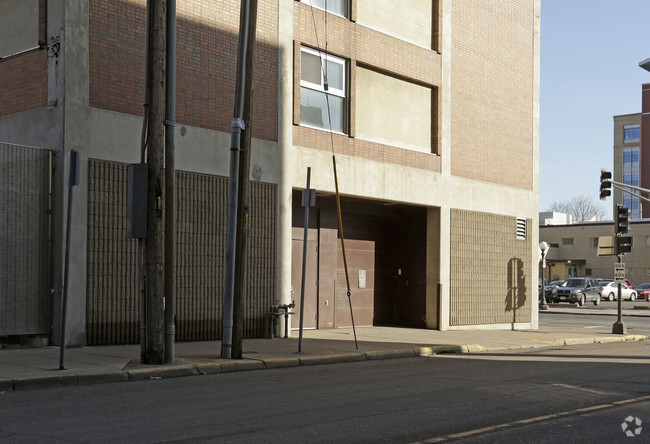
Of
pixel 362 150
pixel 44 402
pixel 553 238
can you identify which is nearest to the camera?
pixel 44 402

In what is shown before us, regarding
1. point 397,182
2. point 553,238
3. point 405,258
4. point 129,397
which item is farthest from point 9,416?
point 553,238

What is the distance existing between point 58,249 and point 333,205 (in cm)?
865

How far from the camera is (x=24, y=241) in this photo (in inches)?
575

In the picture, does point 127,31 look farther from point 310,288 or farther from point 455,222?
point 455,222

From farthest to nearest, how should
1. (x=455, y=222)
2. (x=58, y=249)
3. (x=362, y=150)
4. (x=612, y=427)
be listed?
(x=455, y=222)
(x=362, y=150)
(x=58, y=249)
(x=612, y=427)

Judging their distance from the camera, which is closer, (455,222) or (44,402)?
(44,402)

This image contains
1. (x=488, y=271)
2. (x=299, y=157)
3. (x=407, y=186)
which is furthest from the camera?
(x=488, y=271)

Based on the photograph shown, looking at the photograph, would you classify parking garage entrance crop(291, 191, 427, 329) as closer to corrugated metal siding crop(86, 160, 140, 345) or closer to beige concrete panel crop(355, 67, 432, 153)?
beige concrete panel crop(355, 67, 432, 153)

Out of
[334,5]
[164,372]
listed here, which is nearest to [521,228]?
[334,5]

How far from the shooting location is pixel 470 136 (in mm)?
24016

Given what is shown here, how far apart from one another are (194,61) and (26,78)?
11.0ft

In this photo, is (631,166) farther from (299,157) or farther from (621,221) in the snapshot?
(299,157)

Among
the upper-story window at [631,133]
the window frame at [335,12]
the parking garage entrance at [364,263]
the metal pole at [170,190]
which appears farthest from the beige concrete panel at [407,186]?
the upper-story window at [631,133]

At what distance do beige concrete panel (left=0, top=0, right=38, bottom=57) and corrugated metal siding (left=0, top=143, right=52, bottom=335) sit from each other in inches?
99.8
